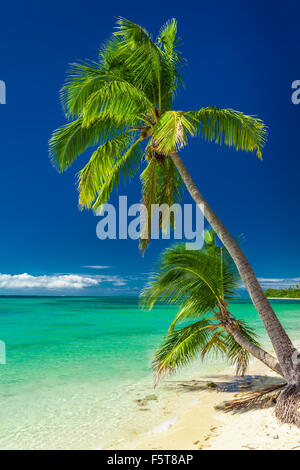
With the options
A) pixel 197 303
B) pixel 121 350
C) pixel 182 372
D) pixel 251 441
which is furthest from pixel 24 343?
pixel 251 441

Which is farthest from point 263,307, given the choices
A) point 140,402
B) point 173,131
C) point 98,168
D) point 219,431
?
point 98,168

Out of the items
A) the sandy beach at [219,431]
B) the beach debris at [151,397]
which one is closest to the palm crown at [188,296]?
the sandy beach at [219,431]

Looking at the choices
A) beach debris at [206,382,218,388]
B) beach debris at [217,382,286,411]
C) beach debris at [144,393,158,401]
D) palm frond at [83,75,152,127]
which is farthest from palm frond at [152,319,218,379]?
palm frond at [83,75,152,127]

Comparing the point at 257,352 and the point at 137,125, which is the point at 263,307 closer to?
the point at 257,352

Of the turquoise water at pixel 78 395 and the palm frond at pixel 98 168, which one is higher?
the palm frond at pixel 98 168

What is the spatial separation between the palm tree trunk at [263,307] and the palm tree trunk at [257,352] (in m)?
0.24

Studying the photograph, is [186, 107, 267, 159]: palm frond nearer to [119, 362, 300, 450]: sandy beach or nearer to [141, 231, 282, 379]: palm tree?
[141, 231, 282, 379]: palm tree

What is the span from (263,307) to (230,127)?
3.21 m

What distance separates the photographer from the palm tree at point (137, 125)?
6.23 m

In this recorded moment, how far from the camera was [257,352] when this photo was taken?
5891mm

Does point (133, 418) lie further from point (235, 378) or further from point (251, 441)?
point (235, 378)

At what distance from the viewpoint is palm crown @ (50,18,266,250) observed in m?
6.57

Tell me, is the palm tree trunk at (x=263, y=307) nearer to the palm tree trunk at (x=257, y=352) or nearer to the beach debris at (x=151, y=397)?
the palm tree trunk at (x=257, y=352)

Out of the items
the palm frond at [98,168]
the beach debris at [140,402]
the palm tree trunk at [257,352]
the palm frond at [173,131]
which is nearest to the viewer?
the palm frond at [173,131]
